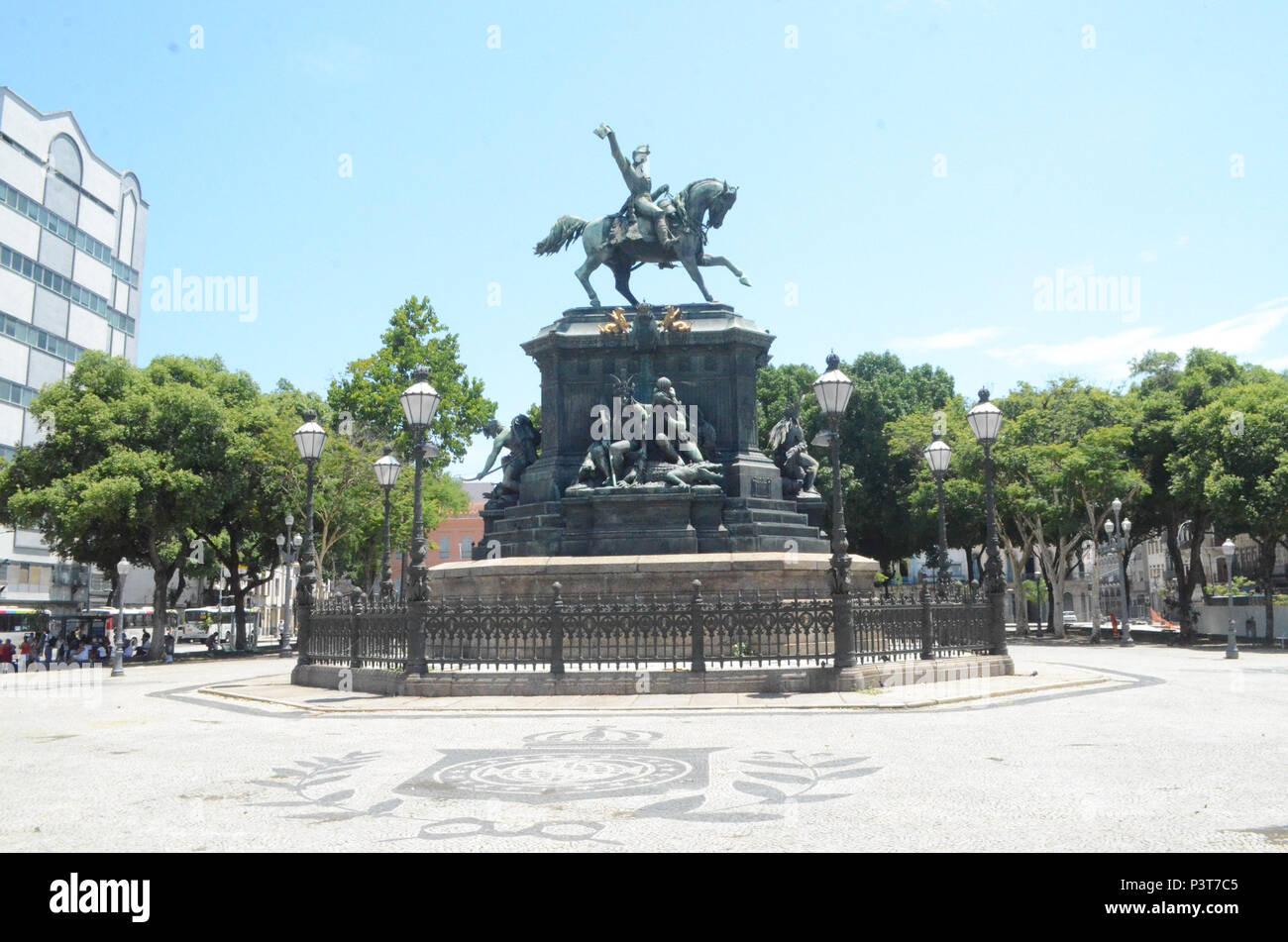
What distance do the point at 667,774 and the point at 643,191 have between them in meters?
17.6

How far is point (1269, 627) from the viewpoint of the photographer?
3478cm

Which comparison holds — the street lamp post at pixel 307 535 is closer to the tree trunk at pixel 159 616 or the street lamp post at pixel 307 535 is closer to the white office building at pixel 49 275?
the tree trunk at pixel 159 616

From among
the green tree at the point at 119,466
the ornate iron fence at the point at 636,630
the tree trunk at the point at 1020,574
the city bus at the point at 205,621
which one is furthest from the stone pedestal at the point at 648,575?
the city bus at the point at 205,621

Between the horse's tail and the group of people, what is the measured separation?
19.7m

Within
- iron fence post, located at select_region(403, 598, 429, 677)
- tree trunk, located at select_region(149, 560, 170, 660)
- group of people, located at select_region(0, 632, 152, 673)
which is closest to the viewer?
iron fence post, located at select_region(403, 598, 429, 677)

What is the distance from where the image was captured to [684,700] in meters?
13.5

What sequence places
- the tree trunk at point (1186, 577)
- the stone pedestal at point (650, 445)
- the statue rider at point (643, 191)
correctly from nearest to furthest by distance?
1. the stone pedestal at point (650, 445)
2. the statue rider at point (643, 191)
3. the tree trunk at point (1186, 577)

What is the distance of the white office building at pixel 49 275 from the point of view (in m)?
50.4

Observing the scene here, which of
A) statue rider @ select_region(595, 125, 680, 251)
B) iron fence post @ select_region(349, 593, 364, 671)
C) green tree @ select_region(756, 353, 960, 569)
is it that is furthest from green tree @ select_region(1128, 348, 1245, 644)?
iron fence post @ select_region(349, 593, 364, 671)

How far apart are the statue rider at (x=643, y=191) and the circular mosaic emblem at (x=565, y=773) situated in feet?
51.9

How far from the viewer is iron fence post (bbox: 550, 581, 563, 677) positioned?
14.4 meters

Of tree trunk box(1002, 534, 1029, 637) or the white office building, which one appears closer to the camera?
tree trunk box(1002, 534, 1029, 637)

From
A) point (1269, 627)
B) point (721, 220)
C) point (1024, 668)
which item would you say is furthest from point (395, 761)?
point (1269, 627)

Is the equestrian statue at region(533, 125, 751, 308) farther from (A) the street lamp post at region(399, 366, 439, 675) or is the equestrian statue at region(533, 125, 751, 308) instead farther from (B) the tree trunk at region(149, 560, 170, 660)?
(B) the tree trunk at region(149, 560, 170, 660)
